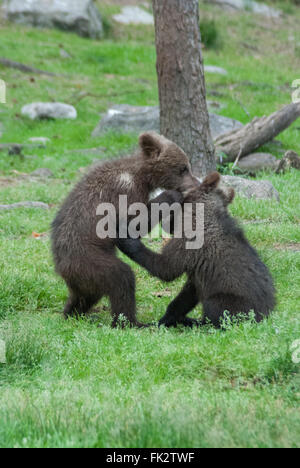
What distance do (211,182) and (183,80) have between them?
3.78m

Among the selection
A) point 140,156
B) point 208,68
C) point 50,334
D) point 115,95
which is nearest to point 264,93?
point 208,68

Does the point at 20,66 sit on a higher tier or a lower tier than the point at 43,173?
higher

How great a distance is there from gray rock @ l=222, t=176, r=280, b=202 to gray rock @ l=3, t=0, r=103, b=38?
47.3 ft

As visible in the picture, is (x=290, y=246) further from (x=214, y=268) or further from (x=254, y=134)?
(x=254, y=134)

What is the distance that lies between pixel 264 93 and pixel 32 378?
14445 millimetres

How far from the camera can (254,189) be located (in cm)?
941

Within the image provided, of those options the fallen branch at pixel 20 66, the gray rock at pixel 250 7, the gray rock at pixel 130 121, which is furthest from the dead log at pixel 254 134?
the gray rock at pixel 250 7

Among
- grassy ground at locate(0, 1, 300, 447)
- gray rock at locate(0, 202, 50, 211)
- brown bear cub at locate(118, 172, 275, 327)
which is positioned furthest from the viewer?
gray rock at locate(0, 202, 50, 211)

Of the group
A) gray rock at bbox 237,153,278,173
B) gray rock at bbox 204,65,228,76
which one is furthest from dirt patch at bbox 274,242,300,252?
gray rock at bbox 204,65,228,76

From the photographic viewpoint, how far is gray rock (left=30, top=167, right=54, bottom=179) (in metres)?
12.3

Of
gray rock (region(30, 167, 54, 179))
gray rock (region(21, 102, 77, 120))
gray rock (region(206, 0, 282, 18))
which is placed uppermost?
gray rock (region(206, 0, 282, 18))

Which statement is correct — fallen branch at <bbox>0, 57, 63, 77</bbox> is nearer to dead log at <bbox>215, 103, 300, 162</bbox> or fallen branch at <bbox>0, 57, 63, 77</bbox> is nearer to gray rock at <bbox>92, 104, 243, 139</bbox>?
gray rock at <bbox>92, 104, 243, 139</bbox>

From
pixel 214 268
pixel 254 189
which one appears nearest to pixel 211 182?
pixel 214 268

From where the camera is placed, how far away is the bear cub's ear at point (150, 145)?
646 cm
